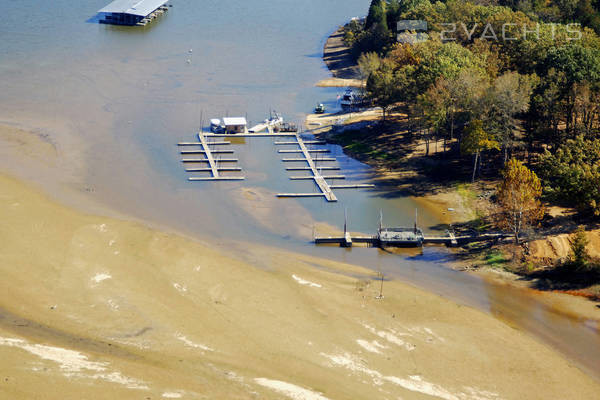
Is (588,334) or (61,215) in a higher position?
(61,215)

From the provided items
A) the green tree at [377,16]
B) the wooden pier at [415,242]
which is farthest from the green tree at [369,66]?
the wooden pier at [415,242]

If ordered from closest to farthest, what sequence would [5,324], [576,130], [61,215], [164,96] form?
[5,324] → [61,215] → [576,130] → [164,96]

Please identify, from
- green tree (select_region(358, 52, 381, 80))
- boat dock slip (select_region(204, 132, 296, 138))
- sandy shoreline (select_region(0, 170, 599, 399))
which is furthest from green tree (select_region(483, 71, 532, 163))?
green tree (select_region(358, 52, 381, 80))

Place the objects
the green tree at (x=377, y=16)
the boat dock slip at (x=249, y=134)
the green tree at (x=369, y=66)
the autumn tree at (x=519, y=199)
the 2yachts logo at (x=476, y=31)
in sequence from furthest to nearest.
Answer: the green tree at (x=377, y=16) < the green tree at (x=369, y=66) < the 2yachts logo at (x=476, y=31) < the boat dock slip at (x=249, y=134) < the autumn tree at (x=519, y=199)

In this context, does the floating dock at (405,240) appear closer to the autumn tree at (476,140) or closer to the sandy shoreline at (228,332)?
the sandy shoreline at (228,332)

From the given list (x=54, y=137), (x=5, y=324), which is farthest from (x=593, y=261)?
(x=54, y=137)

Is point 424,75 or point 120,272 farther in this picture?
point 424,75

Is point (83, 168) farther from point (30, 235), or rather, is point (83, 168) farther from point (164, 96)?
point (164, 96)
